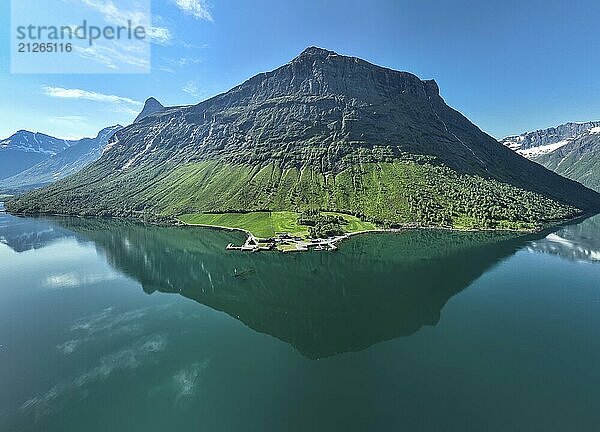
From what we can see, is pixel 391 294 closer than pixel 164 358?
No

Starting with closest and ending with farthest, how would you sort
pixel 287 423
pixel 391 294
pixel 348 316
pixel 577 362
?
pixel 287 423, pixel 577 362, pixel 348 316, pixel 391 294

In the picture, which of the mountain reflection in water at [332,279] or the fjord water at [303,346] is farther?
the mountain reflection in water at [332,279]

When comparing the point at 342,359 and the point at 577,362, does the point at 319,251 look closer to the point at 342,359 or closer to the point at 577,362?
the point at 342,359

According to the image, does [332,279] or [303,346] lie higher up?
[332,279]

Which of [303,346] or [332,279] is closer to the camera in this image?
[303,346]

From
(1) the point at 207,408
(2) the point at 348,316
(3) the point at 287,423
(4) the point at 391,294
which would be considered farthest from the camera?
(4) the point at 391,294

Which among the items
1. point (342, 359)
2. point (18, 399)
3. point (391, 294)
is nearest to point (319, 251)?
point (391, 294)

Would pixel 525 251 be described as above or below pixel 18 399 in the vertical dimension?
above

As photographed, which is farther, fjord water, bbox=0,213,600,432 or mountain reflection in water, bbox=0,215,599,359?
mountain reflection in water, bbox=0,215,599,359
